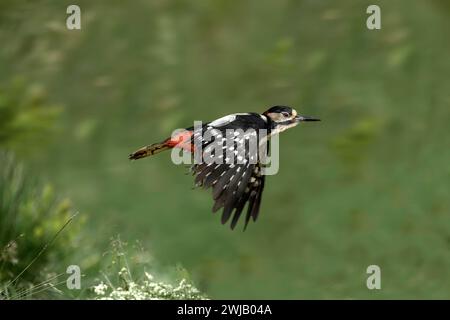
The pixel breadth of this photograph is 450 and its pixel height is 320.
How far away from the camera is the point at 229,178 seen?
21.6 feet

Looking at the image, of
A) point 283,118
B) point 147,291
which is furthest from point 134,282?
point 283,118

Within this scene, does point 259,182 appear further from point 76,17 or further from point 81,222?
point 76,17

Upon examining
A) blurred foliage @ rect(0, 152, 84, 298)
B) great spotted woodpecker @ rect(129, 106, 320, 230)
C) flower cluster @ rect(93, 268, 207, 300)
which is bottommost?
flower cluster @ rect(93, 268, 207, 300)

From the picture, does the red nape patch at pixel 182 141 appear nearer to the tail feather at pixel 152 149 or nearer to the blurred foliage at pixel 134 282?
the tail feather at pixel 152 149

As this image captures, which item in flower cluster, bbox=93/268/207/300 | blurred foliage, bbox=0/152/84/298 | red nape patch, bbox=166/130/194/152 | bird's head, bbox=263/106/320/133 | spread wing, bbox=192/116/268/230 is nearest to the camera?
spread wing, bbox=192/116/268/230

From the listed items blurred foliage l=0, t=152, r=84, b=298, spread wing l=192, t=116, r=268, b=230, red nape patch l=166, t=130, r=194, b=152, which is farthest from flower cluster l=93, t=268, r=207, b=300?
red nape patch l=166, t=130, r=194, b=152

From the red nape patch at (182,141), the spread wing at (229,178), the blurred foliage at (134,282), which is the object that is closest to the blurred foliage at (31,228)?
the blurred foliage at (134,282)

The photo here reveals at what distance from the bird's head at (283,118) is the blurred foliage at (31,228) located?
1.47 meters

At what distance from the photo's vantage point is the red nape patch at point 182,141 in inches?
270

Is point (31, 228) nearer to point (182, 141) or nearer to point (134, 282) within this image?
point (134, 282)

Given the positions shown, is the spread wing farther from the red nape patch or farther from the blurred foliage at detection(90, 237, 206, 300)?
the blurred foliage at detection(90, 237, 206, 300)

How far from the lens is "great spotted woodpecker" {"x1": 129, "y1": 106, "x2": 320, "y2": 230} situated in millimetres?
6594

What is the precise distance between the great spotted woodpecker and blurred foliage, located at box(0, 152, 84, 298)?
0.94m

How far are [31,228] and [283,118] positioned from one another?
1.75 meters
